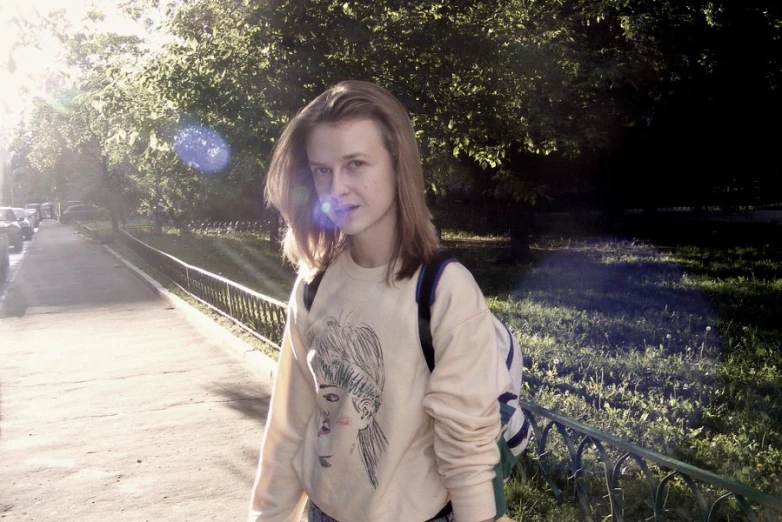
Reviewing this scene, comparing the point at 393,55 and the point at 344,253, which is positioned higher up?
the point at 393,55

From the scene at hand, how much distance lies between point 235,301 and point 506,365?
30.7 feet

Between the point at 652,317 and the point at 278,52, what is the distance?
5132mm

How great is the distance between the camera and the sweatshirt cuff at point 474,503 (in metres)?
1.65

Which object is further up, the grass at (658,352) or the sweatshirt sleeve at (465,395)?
the sweatshirt sleeve at (465,395)

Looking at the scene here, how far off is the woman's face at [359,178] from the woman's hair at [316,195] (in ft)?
0.06

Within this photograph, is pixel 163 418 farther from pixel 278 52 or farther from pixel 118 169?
pixel 118 169

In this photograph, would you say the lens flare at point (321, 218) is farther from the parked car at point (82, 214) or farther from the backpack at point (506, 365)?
the parked car at point (82, 214)

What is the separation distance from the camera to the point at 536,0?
12406 millimetres

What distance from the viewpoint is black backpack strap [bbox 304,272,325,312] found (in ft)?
6.38

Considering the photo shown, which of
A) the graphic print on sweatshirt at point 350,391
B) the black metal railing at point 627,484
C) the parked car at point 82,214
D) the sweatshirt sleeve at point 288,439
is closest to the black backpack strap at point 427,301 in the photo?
the graphic print on sweatshirt at point 350,391

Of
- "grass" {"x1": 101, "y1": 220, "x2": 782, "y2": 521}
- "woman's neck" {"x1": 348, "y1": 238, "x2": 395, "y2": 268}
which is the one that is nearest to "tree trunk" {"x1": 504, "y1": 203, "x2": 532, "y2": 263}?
"grass" {"x1": 101, "y1": 220, "x2": 782, "y2": 521}

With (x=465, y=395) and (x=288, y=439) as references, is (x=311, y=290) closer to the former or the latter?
(x=288, y=439)

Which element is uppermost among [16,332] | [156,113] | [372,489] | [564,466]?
[156,113]

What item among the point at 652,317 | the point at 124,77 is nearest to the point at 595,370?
the point at 652,317
